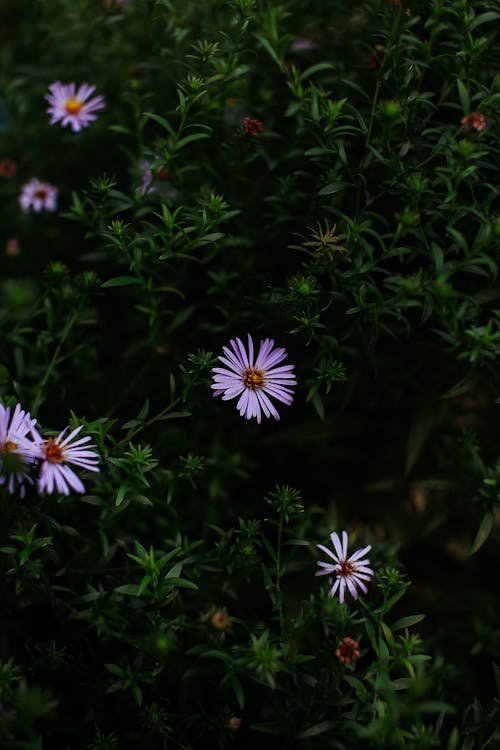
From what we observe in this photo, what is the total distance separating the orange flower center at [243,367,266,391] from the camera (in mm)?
1482

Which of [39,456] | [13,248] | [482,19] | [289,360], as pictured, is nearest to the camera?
[39,456]

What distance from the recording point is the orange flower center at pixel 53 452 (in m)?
1.23

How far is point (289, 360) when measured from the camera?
5.58 feet

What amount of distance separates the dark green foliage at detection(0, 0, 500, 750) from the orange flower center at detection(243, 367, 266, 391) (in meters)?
0.10

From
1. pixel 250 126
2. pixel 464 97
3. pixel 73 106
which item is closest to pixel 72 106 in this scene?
pixel 73 106

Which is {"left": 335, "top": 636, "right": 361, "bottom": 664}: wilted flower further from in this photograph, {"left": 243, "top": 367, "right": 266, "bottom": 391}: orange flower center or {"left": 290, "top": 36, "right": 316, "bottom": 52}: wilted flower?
{"left": 290, "top": 36, "right": 316, "bottom": 52}: wilted flower

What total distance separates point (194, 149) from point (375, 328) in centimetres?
82

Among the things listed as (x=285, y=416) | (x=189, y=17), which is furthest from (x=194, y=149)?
(x=285, y=416)

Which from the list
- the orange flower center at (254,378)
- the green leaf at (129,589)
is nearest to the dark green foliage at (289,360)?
the green leaf at (129,589)

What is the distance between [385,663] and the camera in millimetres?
1306

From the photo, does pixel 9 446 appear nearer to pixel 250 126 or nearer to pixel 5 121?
pixel 250 126

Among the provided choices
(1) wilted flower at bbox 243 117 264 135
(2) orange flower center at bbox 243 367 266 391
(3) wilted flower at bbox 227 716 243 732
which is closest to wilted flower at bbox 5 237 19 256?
(1) wilted flower at bbox 243 117 264 135

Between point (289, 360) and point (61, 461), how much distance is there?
0.64 metres

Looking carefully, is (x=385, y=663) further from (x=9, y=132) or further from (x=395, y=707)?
(x=9, y=132)
